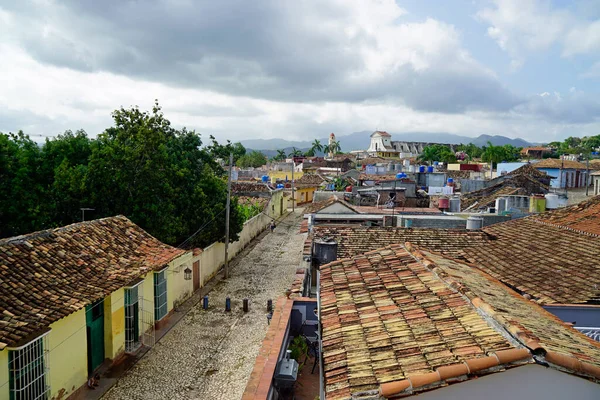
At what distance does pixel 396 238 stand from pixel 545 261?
15.6ft

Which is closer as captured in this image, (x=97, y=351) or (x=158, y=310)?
(x=97, y=351)

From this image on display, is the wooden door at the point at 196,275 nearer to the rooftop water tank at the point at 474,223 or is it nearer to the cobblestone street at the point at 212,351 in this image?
the cobblestone street at the point at 212,351

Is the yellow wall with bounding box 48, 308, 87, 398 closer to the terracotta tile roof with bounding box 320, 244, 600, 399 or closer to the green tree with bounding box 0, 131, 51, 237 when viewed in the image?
the terracotta tile roof with bounding box 320, 244, 600, 399

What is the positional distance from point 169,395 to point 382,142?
11491 centimetres

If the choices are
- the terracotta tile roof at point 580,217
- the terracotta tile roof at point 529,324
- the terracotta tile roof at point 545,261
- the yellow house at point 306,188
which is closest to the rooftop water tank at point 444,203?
the terracotta tile roof at point 580,217

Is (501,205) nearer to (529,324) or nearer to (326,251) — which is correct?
(326,251)

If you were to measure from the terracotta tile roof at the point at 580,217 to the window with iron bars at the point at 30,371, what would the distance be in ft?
43.4

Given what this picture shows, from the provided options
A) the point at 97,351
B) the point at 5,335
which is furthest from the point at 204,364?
the point at 5,335

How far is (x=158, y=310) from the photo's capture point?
49.0 feet

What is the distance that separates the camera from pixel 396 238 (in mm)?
14742

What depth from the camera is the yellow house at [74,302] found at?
28.2ft

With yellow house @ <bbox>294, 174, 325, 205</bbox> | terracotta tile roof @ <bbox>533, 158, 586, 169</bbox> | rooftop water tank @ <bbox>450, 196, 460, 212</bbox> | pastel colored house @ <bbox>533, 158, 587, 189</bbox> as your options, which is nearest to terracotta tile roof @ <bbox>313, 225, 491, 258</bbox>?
rooftop water tank @ <bbox>450, 196, 460, 212</bbox>

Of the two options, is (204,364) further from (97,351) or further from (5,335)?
(5,335)

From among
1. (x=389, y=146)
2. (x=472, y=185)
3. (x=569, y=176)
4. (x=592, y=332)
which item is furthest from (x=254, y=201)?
(x=389, y=146)
